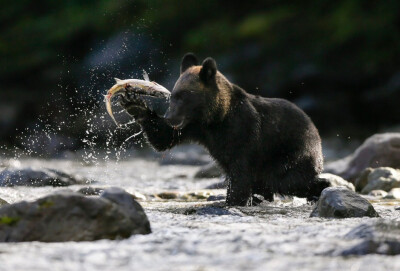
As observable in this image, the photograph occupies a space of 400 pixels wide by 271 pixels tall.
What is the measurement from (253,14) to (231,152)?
18.3m

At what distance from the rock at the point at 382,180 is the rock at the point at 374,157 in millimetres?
1109

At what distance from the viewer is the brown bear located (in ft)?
19.6

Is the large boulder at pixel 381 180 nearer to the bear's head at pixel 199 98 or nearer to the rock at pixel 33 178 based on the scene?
the bear's head at pixel 199 98

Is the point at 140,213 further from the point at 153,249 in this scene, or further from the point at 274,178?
the point at 274,178

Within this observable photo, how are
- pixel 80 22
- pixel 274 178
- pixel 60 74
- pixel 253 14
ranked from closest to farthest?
pixel 274 178, pixel 253 14, pixel 60 74, pixel 80 22

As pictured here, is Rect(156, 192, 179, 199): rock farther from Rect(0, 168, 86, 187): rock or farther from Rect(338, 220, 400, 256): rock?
Rect(338, 220, 400, 256): rock

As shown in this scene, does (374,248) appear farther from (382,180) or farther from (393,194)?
(382,180)

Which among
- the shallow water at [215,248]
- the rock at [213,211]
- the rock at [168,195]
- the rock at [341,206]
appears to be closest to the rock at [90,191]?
the rock at [168,195]

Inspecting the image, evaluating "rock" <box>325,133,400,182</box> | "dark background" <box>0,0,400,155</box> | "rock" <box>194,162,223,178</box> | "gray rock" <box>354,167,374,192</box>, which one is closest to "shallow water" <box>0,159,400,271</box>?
"gray rock" <box>354,167,374,192</box>

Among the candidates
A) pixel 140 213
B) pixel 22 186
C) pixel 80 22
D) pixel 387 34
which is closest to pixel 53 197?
pixel 140 213

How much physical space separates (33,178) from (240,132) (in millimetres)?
3837

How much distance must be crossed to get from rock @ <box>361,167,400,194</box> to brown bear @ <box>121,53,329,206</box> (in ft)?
5.34

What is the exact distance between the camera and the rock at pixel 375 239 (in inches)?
140

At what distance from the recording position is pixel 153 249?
146 inches
